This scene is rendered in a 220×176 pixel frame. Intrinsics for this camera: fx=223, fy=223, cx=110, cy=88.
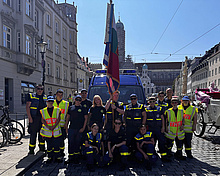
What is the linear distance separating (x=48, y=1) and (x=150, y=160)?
94.8 feet

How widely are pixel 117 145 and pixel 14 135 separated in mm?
4209

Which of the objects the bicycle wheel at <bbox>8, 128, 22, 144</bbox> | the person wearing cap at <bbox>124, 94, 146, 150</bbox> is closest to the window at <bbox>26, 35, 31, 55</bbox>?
the bicycle wheel at <bbox>8, 128, 22, 144</bbox>

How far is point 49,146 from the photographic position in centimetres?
578

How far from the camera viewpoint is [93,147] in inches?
214

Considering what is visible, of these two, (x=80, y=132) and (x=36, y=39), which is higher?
(x=36, y=39)

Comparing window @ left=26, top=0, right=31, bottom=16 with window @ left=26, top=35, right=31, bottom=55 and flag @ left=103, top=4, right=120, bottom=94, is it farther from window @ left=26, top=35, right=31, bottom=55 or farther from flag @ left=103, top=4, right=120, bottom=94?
flag @ left=103, top=4, right=120, bottom=94

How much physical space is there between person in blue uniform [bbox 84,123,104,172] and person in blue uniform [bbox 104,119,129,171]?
204 millimetres

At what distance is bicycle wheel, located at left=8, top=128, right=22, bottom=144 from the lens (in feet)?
25.1

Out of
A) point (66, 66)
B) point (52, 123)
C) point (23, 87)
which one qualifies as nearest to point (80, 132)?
point (52, 123)

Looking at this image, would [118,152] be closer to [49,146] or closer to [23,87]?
[49,146]

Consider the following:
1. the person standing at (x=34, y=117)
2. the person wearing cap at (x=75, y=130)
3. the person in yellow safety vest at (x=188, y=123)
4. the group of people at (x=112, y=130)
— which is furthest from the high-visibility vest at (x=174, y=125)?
the person standing at (x=34, y=117)

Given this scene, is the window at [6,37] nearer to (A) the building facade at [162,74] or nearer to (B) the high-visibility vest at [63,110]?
(B) the high-visibility vest at [63,110]

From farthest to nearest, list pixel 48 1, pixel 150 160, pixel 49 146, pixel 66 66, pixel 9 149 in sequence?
pixel 66 66
pixel 48 1
pixel 9 149
pixel 49 146
pixel 150 160

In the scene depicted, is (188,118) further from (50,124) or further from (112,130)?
(50,124)
